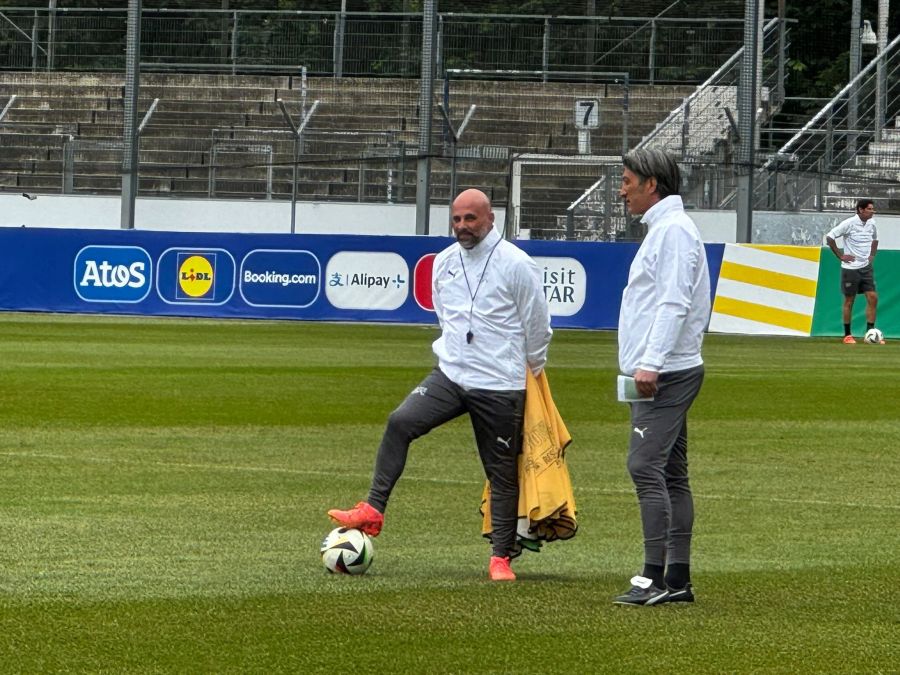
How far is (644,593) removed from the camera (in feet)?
22.9

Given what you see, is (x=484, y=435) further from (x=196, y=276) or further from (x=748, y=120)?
(x=748, y=120)

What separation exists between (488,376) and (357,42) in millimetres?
33984

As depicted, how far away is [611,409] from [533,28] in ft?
82.2

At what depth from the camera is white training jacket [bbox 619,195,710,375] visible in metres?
6.84

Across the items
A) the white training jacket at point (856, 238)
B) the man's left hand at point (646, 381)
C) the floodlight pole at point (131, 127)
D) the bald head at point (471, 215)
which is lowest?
the man's left hand at point (646, 381)

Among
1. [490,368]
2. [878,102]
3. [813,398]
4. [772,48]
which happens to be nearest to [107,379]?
[813,398]

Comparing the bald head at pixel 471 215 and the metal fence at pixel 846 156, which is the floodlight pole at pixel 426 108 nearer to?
the metal fence at pixel 846 156

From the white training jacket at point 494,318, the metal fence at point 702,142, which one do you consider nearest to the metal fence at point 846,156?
the metal fence at point 702,142

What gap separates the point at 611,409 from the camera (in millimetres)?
15938

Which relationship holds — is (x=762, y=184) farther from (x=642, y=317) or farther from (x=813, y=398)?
(x=642, y=317)

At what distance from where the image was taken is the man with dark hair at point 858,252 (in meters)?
25.4

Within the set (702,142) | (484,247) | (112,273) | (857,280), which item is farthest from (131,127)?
(484,247)

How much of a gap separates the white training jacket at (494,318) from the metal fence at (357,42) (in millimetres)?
30570

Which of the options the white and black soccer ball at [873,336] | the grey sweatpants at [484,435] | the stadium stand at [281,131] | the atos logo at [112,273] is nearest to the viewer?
the grey sweatpants at [484,435]
